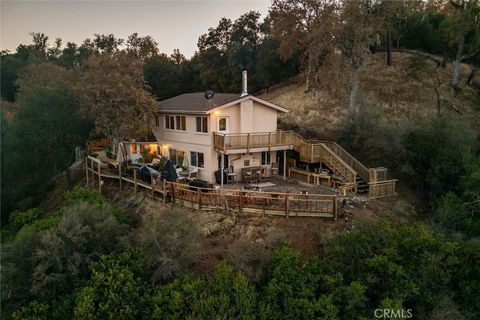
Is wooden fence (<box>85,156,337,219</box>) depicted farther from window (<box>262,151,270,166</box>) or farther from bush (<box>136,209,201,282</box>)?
window (<box>262,151,270,166</box>)

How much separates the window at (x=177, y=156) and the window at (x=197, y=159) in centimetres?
79

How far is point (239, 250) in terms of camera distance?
38.2ft

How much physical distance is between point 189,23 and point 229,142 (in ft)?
94.6

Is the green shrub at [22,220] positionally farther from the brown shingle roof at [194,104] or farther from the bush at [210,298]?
the bush at [210,298]

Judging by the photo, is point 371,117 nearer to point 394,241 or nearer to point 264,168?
point 264,168

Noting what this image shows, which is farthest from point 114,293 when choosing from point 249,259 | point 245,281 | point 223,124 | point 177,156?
point 177,156

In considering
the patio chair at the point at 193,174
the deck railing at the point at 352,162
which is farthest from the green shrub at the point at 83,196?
the deck railing at the point at 352,162

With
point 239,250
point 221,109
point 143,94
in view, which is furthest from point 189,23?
point 239,250

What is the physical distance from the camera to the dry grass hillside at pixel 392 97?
27797mm

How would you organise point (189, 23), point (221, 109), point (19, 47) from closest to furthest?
point (221, 109) → point (189, 23) → point (19, 47)

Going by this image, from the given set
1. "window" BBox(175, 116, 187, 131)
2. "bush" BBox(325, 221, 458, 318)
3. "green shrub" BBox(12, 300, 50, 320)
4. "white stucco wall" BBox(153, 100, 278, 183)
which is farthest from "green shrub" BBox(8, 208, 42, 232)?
"bush" BBox(325, 221, 458, 318)

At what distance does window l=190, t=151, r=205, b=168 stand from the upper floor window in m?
1.82

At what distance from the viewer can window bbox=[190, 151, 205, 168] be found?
20617 millimetres

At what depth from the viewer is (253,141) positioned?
19656 mm
